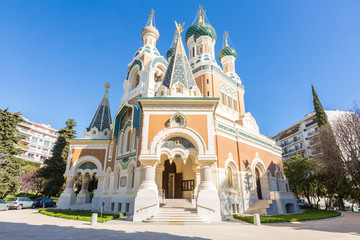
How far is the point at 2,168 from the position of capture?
818 inches

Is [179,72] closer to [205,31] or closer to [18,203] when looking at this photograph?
[205,31]

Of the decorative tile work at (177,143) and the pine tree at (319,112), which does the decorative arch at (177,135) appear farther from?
the pine tree at (319,112)

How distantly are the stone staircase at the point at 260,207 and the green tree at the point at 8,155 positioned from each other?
22.9m

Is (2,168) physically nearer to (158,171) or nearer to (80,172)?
(80,172)

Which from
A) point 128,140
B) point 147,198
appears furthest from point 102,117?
point 147,198

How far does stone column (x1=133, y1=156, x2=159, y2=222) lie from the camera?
10.3m

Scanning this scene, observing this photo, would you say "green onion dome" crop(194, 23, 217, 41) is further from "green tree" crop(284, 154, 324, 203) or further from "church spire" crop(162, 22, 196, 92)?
"green tree" crop(284, 154, 324, 203)

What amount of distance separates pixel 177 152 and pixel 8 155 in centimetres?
2020

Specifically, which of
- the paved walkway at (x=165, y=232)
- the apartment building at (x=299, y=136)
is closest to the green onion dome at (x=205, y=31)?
the paved walkway at (x=165, y=232)

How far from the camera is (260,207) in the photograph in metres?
14.6

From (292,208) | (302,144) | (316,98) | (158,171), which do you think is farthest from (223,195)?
(302,144)

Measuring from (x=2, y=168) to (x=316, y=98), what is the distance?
36.9 meters

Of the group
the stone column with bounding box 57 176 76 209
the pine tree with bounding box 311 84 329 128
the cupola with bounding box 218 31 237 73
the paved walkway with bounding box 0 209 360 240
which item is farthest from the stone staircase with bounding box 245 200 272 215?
the cupola with bounding box 218 31 237 73

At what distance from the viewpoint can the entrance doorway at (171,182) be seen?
15656 millimetres
